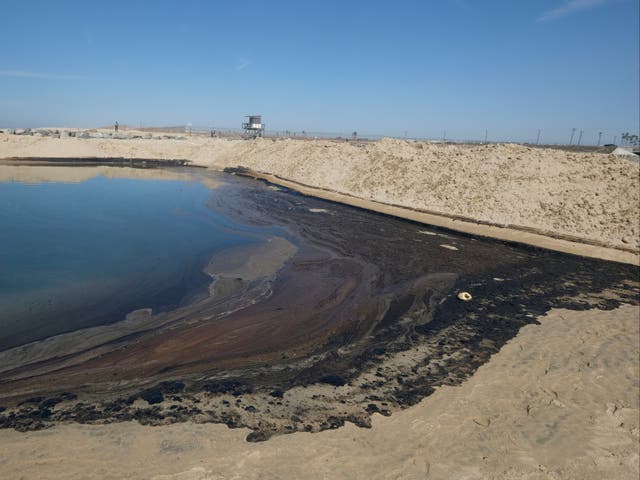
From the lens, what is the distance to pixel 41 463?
541 centimetres

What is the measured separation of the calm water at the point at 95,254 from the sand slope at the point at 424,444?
16.9ft

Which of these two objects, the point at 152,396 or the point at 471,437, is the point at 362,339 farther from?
the point at 152,396

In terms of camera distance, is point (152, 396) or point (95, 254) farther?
point (95, 254)

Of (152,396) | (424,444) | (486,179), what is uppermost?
(486,179)

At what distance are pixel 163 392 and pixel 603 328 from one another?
1168 cm

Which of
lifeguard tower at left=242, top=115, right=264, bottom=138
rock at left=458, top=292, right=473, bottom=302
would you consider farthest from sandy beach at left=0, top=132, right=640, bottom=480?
lifeguard tower at left=242, top=115, right=264, bottom=138

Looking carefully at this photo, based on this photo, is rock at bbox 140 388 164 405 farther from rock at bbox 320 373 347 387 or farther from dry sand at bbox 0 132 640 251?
dry sand at bbox 0 132 640 251

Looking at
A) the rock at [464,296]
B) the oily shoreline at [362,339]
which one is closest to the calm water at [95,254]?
the oily shoreline at [362,339]

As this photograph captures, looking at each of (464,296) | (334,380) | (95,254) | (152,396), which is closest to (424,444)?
(334,380)

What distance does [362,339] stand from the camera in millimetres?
10094

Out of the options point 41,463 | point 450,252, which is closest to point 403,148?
point 450,252

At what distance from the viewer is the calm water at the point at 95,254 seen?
11.0m

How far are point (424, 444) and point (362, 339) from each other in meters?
3.83

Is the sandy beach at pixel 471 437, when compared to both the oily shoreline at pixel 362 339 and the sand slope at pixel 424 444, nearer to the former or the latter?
the sand slope at pixel 424 444
